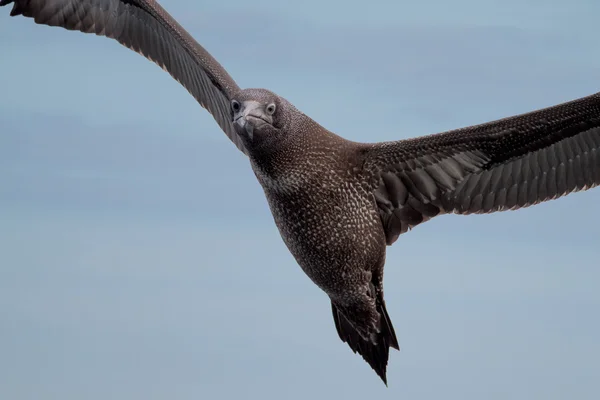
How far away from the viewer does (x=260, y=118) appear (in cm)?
695

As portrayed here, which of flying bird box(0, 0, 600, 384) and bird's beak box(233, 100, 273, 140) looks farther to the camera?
flying bird box(0, 0, 600, 384)

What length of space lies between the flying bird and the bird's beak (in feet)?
0.04

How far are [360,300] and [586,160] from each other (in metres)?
2.13

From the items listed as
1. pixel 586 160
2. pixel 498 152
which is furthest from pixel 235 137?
pixel 586 160

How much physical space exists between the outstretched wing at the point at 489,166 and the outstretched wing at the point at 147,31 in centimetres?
165

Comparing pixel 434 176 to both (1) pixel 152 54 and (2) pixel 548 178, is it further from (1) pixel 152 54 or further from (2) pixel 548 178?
(1) pixel 152 54

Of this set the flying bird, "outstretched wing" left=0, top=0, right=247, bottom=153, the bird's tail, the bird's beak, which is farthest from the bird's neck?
"outstretched wing" left=0, top=0, right=247, bottom=153

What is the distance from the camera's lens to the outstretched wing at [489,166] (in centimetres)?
764

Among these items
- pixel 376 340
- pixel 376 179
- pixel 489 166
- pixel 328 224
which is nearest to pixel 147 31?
pixel 376 179

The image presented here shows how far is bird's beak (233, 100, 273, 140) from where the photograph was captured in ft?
22.6

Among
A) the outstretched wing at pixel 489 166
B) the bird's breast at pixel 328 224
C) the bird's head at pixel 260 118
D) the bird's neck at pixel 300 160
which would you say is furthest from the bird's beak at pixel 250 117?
the outstretched wing at pixel 489 166

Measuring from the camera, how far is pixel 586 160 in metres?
7.86

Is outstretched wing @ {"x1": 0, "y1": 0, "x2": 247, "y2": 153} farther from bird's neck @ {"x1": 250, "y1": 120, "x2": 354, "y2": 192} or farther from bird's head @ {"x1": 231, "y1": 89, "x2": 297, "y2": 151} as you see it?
bird's head @ {"x1": 231, "y1": 89, "x2": 297, "y2": 151}

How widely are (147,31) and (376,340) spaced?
362cm
